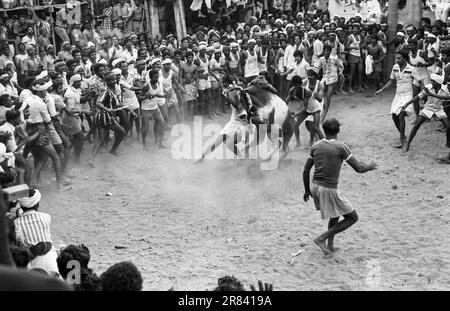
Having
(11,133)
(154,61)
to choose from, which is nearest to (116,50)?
(154,61)

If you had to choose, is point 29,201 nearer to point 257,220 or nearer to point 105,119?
point 257,220

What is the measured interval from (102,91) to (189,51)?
98.4 inches

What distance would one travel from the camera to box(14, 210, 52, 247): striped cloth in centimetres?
663

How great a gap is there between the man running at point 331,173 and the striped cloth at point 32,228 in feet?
9.54

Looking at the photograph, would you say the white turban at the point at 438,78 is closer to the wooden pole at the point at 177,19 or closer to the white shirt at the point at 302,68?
the white shirt at the point at 302,68

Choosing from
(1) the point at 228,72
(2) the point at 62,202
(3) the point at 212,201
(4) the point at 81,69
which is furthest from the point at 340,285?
(1) the point at 228,72

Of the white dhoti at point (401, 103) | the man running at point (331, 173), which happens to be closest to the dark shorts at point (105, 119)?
the white dhoti at point (401, 103)

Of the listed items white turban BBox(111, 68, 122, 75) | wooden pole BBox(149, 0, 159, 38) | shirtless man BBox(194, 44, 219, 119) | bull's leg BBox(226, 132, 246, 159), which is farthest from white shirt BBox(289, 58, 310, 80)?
wooden pole BBox(149, 0, 159, 38)

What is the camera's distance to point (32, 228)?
21.9 feet

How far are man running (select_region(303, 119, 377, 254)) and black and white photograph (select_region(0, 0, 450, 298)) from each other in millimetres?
25

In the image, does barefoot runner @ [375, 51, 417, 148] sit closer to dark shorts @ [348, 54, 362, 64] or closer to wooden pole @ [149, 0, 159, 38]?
dark shorts @ [348, 54, 362, 64]

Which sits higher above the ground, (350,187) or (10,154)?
(10,154)
